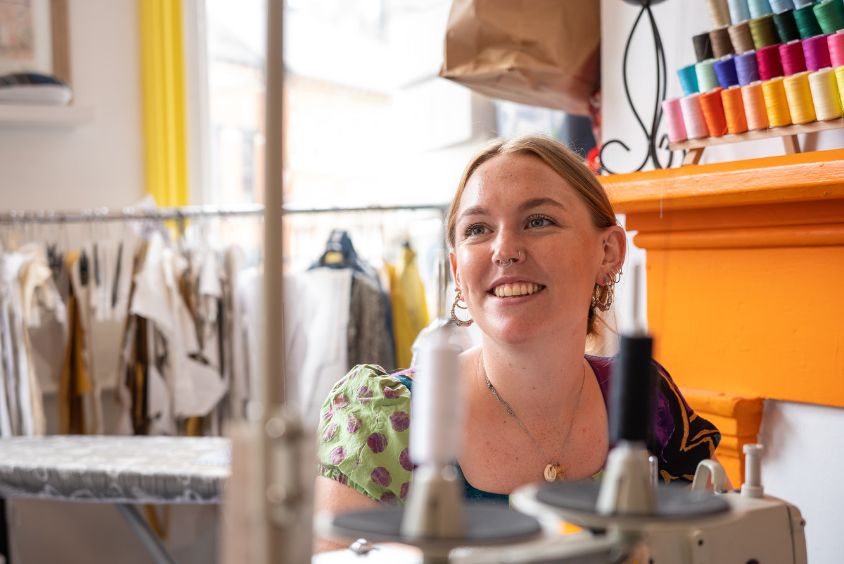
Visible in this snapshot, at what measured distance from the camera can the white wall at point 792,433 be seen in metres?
1.18

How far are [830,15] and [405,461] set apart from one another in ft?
2.56

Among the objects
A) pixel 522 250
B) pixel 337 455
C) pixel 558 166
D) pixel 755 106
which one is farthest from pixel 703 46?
pixel 337 455

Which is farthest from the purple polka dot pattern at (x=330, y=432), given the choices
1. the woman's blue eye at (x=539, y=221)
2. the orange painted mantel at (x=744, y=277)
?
the orange painted mantel at (x=744, y=277)

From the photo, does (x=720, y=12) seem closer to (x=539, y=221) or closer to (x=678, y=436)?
(x=539, y=221)

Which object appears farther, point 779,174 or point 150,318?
point 150,318

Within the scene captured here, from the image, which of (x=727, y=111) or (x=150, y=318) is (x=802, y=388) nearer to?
(x=727, y=111)

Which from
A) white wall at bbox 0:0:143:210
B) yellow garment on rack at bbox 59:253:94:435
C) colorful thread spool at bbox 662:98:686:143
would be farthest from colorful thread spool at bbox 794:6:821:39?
white wall at bbox 0:0:143:210

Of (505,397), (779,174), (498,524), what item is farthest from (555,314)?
(498,524)

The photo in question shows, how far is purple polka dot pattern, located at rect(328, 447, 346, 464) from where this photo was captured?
1076 mm

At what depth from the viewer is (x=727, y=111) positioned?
1240mm

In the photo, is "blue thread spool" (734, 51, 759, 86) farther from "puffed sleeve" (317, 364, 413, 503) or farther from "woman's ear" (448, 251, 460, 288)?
"puffed sleeve" (317, 364, 413, 503)

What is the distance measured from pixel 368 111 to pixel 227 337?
104cm

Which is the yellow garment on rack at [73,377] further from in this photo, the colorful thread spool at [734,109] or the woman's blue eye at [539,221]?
the colorful thread spool at [734,109]

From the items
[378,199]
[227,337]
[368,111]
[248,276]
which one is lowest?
[227,337]
